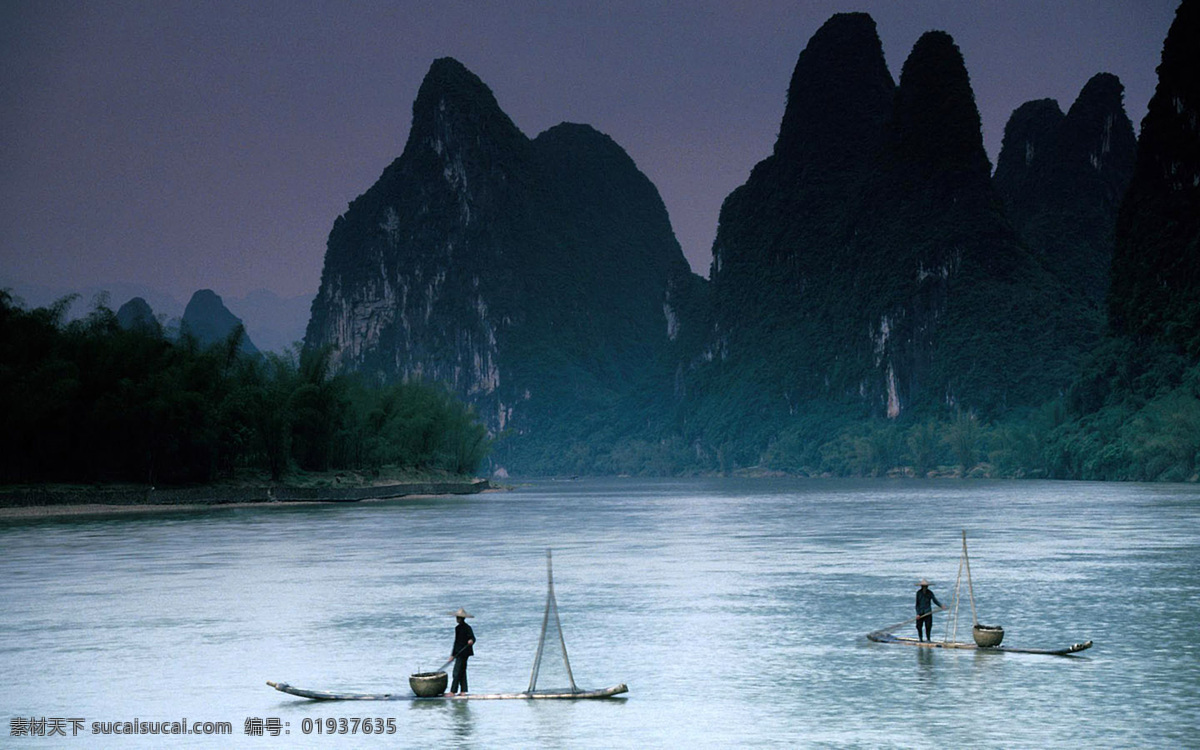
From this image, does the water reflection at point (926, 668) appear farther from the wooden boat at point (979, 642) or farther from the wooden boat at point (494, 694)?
the wooden boat at point (494, 694)

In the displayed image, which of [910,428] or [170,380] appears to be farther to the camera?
[910,428]

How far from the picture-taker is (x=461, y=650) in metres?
16.7

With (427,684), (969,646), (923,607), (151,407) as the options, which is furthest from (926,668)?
(151,407)

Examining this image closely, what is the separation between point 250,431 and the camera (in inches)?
3105

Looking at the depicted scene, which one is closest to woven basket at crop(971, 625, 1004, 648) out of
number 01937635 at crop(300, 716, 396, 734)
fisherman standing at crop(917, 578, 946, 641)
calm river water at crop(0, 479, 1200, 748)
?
calm river water at crop(0, 479, 1200, 748)

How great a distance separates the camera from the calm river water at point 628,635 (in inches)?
601

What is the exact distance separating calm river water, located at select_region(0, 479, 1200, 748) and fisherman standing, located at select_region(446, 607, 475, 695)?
1.38 feet

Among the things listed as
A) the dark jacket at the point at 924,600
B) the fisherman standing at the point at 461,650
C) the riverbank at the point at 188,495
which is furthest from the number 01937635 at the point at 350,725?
the riverbank at the point at 188,495

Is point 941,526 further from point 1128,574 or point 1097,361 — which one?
point 1097,361

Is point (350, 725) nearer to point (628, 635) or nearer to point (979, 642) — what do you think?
point (628, 635)

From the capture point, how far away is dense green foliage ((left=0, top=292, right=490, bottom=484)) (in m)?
65.1

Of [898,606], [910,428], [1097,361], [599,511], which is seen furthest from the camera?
[910,428]

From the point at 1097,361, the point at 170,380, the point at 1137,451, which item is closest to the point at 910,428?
the point at 1097,361

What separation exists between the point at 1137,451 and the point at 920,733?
9925 centimetres
